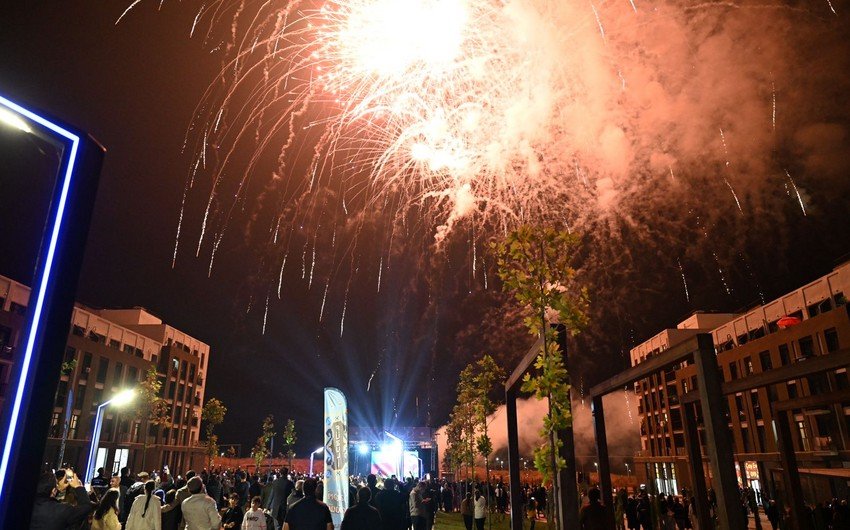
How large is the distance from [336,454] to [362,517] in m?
4.95

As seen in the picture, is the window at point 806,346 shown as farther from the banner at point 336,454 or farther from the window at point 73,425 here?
the window at point 73,425

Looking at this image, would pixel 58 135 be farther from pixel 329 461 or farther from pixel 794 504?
pixel 794 504

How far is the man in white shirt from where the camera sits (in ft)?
24.2

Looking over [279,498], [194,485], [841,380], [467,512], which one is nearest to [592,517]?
[194,485]

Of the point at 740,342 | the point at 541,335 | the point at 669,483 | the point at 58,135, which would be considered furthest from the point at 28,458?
the point at 669,483

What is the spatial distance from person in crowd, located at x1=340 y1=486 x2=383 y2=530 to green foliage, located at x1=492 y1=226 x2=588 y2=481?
130 inches

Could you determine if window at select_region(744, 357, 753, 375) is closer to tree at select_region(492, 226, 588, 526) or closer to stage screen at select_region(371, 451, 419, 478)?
stage screen at select_region(371, 451, 419, 478)

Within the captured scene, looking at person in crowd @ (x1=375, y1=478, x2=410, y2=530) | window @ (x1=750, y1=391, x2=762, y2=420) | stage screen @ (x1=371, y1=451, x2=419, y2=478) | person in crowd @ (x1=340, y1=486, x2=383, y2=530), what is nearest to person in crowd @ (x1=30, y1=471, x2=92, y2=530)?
person in crowd @ (x1=340, y1=486, x2=383, y2=530)

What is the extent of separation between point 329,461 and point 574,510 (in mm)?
5419

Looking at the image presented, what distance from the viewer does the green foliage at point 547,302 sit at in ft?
29.7

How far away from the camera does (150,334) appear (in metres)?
64.5

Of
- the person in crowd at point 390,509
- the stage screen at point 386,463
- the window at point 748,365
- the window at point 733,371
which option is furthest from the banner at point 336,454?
the window at point 733,371

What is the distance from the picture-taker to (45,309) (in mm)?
2430

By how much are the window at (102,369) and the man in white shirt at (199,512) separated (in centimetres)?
5282
